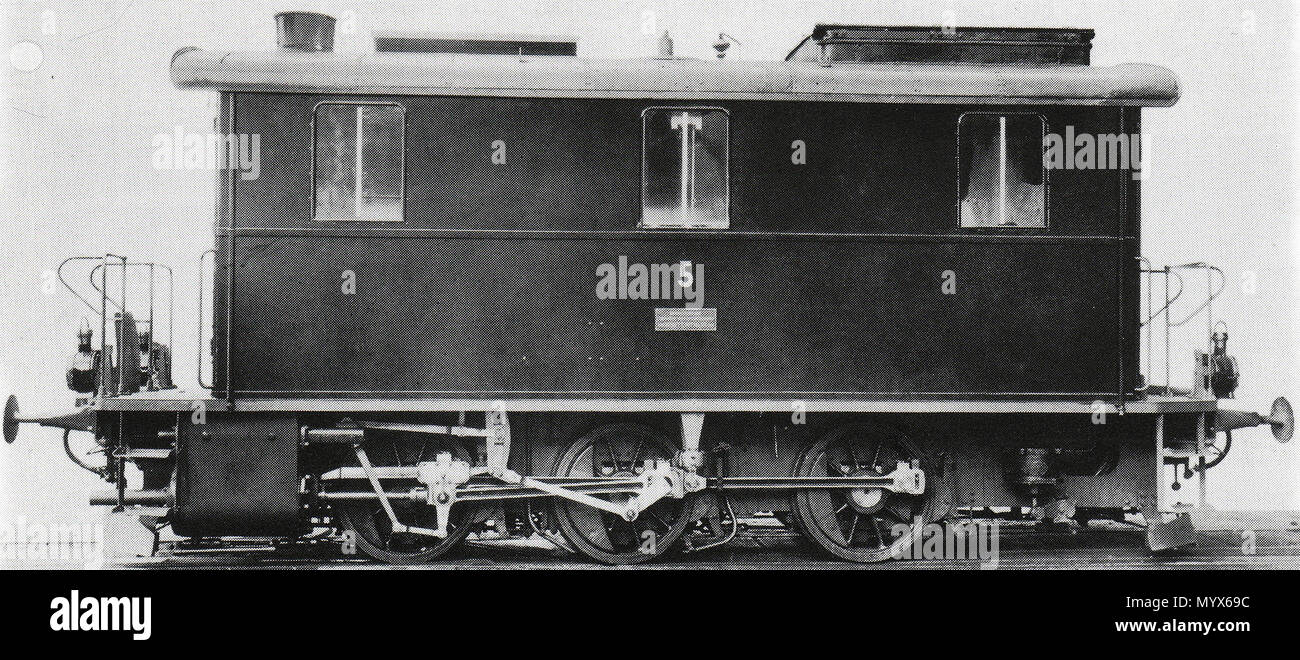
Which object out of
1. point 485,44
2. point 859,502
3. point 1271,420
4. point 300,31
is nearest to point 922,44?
point 485,44

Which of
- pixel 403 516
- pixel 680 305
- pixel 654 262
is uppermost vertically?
pixel 654 262

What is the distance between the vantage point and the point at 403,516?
31.9 ft

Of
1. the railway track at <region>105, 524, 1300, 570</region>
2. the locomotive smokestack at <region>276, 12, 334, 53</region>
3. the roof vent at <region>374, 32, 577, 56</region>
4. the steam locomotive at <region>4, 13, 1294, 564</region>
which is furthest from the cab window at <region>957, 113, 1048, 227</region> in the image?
the locomotive smokestack at <region>276, 12, 334, 53</region>

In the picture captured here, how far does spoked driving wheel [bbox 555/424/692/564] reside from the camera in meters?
9.60

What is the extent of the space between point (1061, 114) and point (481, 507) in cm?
546

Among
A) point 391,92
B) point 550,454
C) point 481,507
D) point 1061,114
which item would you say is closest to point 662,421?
point 550,454

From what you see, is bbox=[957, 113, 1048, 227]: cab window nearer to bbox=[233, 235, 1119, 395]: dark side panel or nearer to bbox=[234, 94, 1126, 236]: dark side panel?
bbox=[234, 94, 1126, 236]: dark side panel

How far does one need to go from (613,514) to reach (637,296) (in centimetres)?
174

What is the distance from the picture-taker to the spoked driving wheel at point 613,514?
9602mm

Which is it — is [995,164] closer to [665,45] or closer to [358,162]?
[665,45]

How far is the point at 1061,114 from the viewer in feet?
31.6

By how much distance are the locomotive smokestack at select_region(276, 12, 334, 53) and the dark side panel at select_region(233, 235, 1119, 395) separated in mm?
1557
